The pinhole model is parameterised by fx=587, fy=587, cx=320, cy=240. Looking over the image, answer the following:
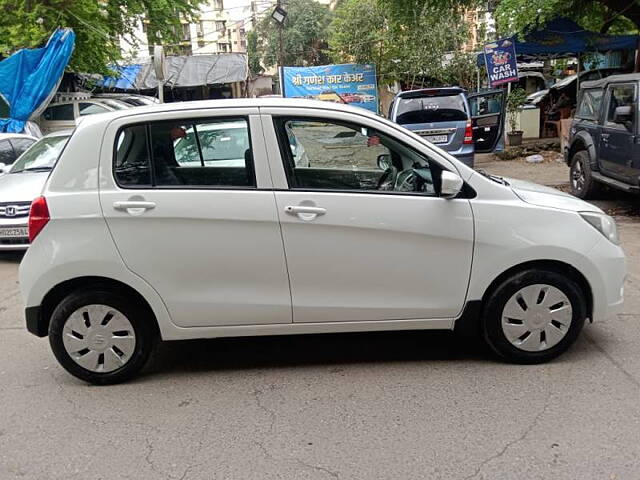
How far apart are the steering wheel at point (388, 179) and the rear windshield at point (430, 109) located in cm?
789

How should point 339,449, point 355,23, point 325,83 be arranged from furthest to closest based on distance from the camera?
point 355,23 → point 325,83 → point 339,449

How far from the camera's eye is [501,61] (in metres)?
14.7

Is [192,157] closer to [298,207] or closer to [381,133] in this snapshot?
[298,207]

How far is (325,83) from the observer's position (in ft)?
72.1

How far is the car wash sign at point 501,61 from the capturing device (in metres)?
14.5

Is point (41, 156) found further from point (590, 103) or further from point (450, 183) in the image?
point (590, 103)

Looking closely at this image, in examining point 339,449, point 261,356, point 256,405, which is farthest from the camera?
point 261,356

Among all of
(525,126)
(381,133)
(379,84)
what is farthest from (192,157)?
(379,84)

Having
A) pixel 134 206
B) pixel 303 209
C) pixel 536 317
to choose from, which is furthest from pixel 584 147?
pixel 134 206

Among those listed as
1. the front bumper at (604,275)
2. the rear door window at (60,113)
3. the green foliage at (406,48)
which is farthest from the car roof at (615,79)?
the rear door window at (60,113)

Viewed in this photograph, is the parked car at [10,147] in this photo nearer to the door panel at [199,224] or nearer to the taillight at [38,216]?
the taillight at [38,216]

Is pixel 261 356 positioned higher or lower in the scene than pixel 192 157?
lower

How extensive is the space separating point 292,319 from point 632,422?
203 centimetres

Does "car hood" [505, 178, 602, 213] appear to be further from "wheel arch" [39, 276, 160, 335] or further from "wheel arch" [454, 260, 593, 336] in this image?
"wheel arch" [39, 276, 160, 335]
